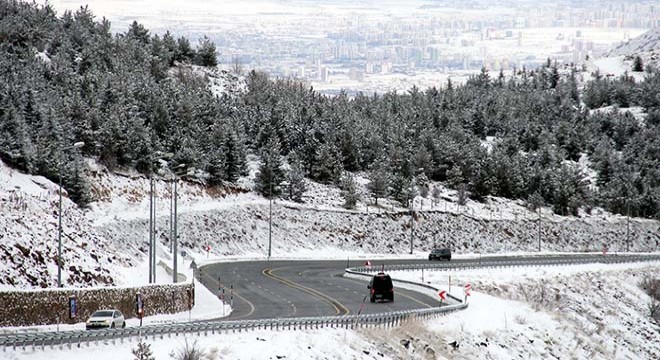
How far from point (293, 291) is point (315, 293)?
69.6 inches

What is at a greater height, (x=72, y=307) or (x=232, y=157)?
(x=72, y=307)

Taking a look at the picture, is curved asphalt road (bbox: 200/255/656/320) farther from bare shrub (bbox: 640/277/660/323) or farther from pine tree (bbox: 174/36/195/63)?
pine tree (bbox: 174/36/195/63)

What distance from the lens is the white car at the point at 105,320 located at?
42.5 metres

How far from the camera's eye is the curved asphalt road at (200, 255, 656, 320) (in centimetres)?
5712

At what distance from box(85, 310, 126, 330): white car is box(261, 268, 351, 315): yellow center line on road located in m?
14.6

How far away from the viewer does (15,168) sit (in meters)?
86.1

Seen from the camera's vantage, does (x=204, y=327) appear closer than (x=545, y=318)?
Yes

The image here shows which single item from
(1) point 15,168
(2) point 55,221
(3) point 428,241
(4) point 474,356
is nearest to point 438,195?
(3) point 428,241

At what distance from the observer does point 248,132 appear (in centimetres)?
14138

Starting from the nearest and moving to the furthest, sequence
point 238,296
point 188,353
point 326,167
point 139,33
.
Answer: point 188,353
point 238,296
point 326,167
point 139,33

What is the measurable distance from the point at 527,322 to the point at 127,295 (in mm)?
22756

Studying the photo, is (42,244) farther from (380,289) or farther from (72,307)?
(380,289)

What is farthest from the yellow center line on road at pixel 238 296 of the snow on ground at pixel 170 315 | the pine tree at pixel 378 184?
the pine tree at pixel 378 184

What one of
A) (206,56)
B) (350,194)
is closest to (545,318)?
(350,194)
